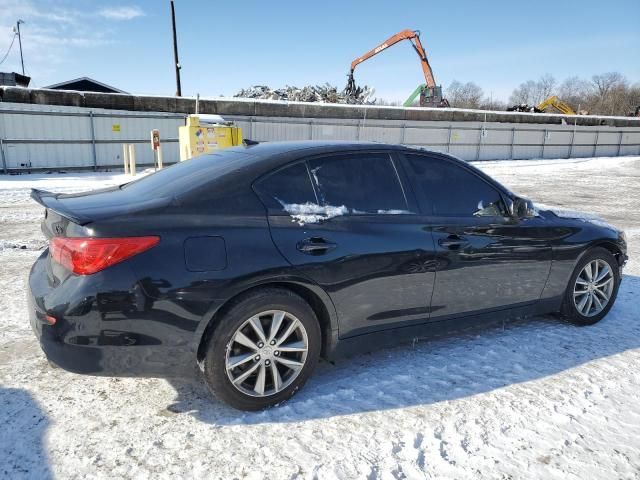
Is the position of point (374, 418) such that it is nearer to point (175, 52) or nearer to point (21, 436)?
point (21, 436)

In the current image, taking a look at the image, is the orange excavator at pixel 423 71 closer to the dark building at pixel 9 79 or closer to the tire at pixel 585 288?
the dark building at pixel 9 79

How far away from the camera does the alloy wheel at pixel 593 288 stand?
411 centimetres

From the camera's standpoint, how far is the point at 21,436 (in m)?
2.48

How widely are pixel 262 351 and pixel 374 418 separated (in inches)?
29.7

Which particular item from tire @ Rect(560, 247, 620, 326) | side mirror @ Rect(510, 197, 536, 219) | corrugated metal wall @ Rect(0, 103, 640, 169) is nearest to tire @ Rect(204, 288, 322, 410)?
side mirror @ Rect(510, 197, 536, 219)

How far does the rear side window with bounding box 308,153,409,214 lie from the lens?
3.03m

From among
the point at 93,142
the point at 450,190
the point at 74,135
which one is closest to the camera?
the point at 450,190

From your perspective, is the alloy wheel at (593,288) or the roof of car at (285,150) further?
the alloy wheel at (593,288)

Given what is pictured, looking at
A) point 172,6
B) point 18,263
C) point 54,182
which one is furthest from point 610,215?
point 172,6

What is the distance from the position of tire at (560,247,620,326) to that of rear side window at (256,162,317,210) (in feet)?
8.31

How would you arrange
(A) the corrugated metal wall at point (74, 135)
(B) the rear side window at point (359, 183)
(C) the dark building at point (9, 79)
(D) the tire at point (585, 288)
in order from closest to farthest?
(B) the rear side window at point (359, 183) < (D) the tire at point (585, 288) < (A) the corrugated metal wall at point (74, 135) < (C) the dark building at point (9, 79)

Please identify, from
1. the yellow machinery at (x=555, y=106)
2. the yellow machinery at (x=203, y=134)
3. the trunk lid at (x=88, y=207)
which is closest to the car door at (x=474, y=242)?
the trunk lid at (x=88, y=207)

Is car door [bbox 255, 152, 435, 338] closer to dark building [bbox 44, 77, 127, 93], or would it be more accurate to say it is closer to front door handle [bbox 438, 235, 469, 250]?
front door handle [bbox 438, 235, 469, 250]

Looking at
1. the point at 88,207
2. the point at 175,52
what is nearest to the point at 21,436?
the point at 88,207
